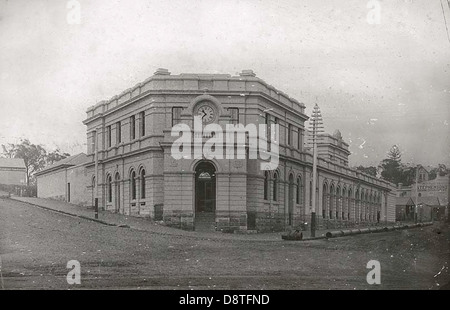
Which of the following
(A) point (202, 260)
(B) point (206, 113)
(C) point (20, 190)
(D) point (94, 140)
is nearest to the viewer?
(A) point (202, 260)

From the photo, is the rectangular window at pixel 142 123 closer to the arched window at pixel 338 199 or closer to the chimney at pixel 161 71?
the chimney at pixel 161 71

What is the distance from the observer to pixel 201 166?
22156 millimetres

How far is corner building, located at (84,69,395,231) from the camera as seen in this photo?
20.4m

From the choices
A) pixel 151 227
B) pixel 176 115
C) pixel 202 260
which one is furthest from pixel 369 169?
pixel 151 227

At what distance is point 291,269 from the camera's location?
16016mm

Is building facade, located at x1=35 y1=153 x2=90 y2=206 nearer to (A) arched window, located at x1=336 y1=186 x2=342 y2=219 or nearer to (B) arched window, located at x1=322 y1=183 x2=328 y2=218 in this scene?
(B) arched window, located at x1=322 y1=183 x2=328 y2=218

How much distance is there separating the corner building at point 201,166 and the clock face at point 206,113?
0.13 ft

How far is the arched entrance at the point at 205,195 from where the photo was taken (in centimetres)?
2117

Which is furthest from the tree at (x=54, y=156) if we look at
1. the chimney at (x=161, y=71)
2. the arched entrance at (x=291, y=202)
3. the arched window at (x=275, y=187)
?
the arched entrance at (x=291, y=202)

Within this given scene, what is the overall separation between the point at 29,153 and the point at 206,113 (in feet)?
20.9

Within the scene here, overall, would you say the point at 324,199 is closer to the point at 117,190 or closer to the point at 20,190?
the point at 117,190
